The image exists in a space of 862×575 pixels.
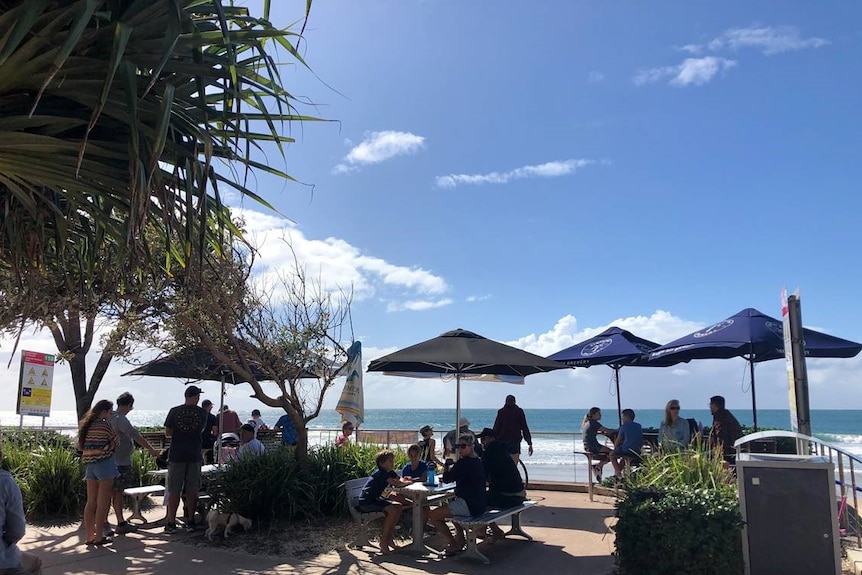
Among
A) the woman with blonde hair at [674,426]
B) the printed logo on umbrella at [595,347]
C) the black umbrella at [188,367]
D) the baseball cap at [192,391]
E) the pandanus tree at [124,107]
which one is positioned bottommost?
the woman with blonde hair at [674,426]

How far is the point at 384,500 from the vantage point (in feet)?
23.5

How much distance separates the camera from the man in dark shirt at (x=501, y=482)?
721cm

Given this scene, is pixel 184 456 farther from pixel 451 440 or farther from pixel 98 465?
pixel 451 440

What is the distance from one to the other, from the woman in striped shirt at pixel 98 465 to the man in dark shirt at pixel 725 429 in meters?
7.16

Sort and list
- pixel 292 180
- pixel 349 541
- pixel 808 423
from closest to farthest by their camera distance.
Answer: pixel 292 180, pixel 808 423, pixel 349 541

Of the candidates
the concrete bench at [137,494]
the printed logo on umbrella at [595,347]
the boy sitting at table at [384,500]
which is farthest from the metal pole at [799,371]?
the concrete bench at [137,494]

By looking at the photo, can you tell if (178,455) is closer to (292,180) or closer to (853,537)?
(292,180)

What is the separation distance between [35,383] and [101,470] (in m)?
6.05

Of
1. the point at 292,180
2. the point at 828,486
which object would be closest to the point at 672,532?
the point at 828,486

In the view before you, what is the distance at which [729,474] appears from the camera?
6.51 metres

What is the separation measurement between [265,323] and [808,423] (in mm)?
6653

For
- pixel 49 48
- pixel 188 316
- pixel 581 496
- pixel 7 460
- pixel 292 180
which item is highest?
pixel 49 48

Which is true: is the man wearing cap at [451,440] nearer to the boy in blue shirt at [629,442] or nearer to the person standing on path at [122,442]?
the boy in blue shirt at [629,442]

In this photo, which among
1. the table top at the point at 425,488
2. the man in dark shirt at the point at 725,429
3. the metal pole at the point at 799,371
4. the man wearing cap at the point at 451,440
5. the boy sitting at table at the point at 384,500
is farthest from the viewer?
the man wearing cap at the point at 451,440
